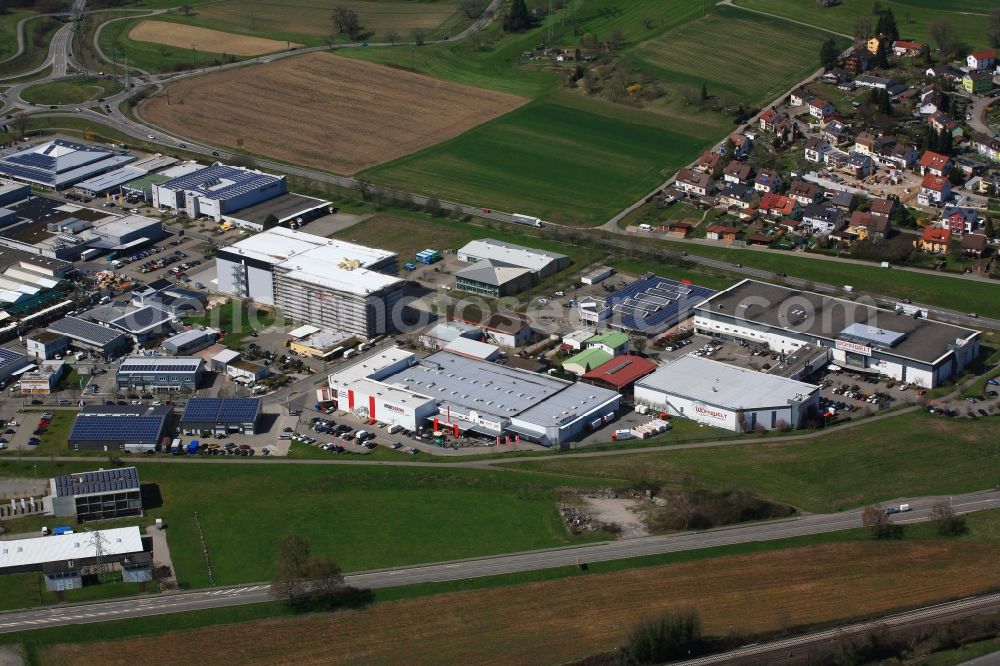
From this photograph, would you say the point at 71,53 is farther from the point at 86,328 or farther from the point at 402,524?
the point at 402,524

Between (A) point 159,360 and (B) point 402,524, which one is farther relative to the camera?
(A) point 159,360

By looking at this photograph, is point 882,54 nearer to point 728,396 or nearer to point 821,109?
point 821,109

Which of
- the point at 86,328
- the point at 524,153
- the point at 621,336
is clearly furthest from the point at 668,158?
Answer: the point at 86,328

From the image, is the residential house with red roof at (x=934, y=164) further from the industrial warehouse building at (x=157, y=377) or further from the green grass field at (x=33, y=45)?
the green grass field at (x=33, y=45)

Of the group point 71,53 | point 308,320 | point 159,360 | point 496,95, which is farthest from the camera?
point 71,53

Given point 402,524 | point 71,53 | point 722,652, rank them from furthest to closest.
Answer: point 71,53 < point 402,524 < point 722,652

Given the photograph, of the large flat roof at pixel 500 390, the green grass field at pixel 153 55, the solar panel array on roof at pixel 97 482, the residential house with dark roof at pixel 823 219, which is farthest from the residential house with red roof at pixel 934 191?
the green grass field at pixel 153 55

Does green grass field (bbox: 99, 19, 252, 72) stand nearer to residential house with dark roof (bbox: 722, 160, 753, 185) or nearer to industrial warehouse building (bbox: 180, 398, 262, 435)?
residential house with dark roof (bbox: 722, 160, 753, 185)

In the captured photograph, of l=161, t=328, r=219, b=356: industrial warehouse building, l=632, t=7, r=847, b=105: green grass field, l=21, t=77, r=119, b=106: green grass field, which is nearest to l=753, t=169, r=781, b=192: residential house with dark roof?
l=632, t=7, r=847, b=105: green grass field
